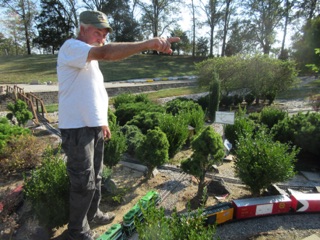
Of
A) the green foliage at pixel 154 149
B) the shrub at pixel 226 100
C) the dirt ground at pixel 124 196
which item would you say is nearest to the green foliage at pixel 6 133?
the dirt ground at pixel 124 196

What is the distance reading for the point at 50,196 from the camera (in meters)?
2.65

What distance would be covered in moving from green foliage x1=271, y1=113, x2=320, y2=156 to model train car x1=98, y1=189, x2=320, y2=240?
6.03 ft

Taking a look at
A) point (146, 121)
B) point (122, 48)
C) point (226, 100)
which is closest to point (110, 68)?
point (226, 100)

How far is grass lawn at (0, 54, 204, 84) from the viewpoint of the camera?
22375 mm

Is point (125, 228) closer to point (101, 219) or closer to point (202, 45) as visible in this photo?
point (101, 219)

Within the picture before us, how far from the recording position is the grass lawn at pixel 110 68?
22375 millimetres

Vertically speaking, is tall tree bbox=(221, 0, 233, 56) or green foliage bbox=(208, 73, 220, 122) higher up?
tall tree bbox=(221, 0, 233, 56)

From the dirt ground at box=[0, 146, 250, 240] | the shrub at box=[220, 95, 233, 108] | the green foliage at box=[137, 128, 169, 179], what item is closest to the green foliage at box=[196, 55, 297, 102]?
the shrub at box=[220, 95, 233, 108]

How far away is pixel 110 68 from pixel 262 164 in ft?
89.3

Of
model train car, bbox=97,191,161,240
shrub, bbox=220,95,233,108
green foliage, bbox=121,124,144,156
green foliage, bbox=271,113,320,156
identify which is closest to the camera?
model train car, bbox=97,191,161,240

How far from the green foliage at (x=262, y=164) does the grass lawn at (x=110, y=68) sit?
58.4ft

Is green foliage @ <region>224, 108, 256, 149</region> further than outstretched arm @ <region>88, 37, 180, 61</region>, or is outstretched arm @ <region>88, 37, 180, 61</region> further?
green foliage @ <region>224, 108, 256, 149</region>

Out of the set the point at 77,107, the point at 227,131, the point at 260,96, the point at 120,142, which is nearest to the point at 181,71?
the point at 260,96

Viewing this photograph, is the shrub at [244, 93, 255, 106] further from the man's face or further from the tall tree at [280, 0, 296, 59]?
the tall tree at [280, 0, 296, 59]
